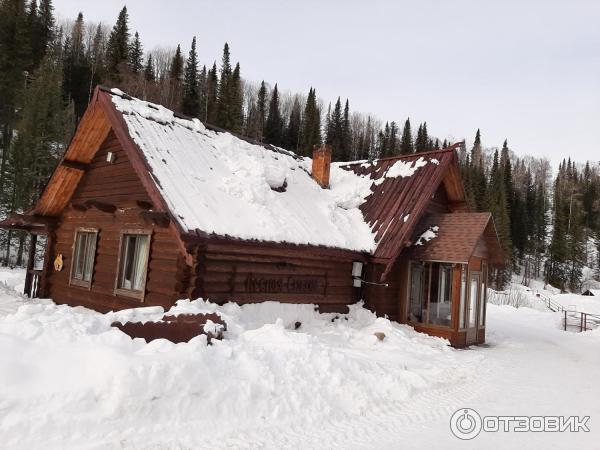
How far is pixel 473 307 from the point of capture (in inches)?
559

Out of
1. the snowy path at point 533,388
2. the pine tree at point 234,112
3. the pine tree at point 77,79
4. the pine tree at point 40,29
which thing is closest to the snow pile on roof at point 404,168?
the snowy path at point 533,388

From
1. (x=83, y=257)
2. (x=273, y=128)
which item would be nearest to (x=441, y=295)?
(x=83, y=257)

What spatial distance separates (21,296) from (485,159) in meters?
113

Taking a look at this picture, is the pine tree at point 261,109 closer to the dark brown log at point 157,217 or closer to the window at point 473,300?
the window at point 473,300

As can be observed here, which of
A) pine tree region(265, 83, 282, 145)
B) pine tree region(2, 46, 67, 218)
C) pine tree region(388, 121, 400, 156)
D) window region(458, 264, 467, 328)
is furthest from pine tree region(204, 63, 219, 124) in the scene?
window region(458, 264, 467, 328)

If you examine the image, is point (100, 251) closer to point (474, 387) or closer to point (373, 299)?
point (373, 299)

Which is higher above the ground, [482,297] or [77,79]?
[77,79]

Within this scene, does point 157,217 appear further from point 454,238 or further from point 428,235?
point 454,238

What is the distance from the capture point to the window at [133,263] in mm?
11328

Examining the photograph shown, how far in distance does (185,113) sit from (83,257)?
4515cm

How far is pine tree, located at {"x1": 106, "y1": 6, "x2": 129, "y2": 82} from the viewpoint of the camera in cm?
5653

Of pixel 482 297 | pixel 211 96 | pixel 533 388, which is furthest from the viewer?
pixel 211 96

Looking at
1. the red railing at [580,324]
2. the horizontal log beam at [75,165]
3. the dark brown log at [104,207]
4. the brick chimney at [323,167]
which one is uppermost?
the brick chimney at [323,167]

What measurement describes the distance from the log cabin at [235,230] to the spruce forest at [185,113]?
21.3 meters
